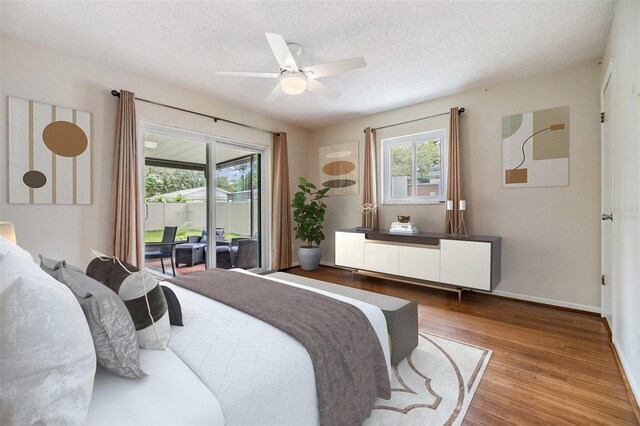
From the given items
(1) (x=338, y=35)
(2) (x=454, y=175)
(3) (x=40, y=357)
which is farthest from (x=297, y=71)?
(3) (x=40, y=357)

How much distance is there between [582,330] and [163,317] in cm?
324

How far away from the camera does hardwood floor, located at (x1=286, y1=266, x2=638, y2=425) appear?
57.9 inches

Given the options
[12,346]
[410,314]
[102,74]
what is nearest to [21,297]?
[12,346]

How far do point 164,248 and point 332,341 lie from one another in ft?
10.3

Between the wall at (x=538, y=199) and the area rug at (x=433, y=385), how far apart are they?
5.34 feet

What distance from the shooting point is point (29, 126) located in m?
2.56

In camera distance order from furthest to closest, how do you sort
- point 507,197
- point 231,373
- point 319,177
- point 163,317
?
Result: point 319,177 < point 507,197 < point 163,317 < point 231,373

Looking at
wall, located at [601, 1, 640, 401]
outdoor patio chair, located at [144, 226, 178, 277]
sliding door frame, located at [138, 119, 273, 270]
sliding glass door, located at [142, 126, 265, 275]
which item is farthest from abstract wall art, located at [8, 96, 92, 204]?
wall, located at [601, 1, 640, 401]

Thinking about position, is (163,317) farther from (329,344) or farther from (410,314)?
(410,314)

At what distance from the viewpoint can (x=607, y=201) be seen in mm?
2516

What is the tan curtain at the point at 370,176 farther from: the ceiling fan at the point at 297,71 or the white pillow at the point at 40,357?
the white pillow at the point at 40,357

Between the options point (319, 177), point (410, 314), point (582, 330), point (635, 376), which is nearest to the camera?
point (635, 376)

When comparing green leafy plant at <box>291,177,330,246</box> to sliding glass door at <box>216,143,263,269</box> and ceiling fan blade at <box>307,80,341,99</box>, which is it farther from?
ceiling fan blade at <box>307,80,341,99</box>

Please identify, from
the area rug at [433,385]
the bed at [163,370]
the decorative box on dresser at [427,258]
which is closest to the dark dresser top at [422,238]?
the decorative box on dresser at [427,258]
